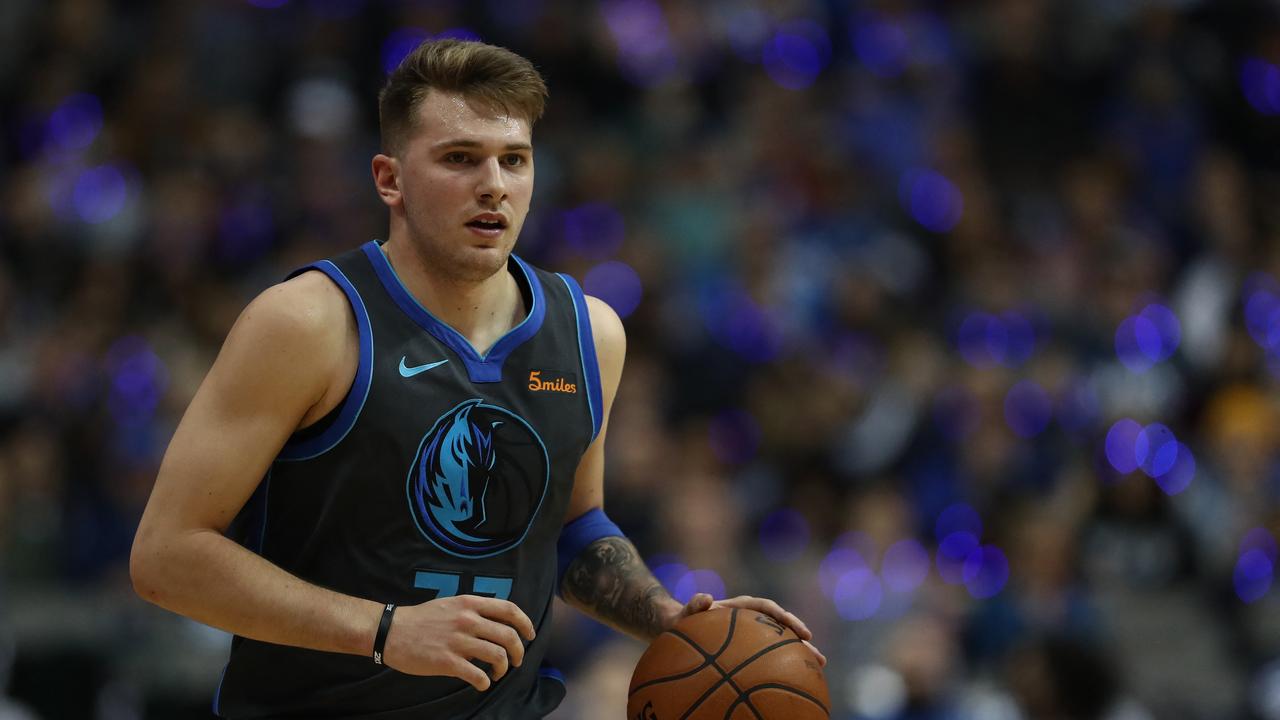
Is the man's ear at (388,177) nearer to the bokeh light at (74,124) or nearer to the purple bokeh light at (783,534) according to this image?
the purple bokeh light at (783,534)

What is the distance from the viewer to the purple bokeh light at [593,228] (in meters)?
9.98

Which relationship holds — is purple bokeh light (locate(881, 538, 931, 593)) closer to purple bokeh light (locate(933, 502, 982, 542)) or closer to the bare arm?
purple bokeh light (locate(933, 502, 982, 542))

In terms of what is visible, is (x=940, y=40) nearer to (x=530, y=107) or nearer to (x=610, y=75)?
(x=610, y=75)

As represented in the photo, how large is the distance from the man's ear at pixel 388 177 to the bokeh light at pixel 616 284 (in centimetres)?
597

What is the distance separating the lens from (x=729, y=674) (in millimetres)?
3447

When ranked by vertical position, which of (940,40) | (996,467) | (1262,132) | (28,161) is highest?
(28,161)

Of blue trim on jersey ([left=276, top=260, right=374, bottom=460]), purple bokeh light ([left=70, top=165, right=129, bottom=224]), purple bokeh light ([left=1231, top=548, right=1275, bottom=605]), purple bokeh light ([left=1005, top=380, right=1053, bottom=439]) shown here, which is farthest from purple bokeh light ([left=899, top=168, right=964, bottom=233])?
blue trim on jersey ([left=276, top=260, right=374, bottom=460])

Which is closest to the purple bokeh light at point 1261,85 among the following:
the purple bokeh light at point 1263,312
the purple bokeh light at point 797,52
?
the purple bokeh light at point 1263,312

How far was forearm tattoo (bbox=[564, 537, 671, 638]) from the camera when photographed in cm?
374

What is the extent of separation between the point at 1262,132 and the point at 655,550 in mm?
6301

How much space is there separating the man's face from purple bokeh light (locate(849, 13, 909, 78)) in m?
8.39

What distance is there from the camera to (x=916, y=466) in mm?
8883

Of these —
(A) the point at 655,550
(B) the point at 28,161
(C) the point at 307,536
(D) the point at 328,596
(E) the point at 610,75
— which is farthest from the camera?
(E) the point at 610,75

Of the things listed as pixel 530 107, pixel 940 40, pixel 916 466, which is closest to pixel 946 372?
pixel 916 466
